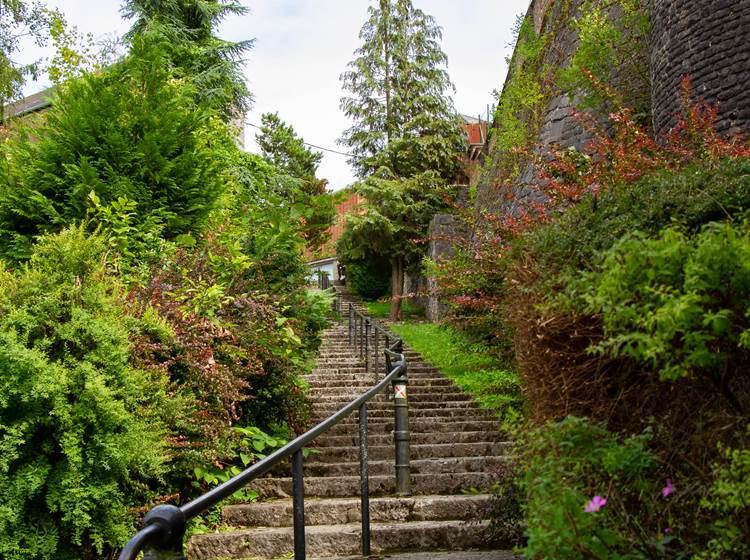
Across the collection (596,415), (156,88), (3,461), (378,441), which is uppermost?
(156,88)

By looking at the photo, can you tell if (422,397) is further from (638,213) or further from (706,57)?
(638,213)

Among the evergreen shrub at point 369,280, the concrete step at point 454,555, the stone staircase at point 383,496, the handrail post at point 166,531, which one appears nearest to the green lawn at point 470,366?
the stone staircase at point 383,496

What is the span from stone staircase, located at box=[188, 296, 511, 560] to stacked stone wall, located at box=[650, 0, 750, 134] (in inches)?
188

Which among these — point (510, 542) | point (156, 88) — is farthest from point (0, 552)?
point (156, 88)

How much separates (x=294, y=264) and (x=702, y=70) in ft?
19.4

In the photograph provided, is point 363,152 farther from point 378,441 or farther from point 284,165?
point 378,441

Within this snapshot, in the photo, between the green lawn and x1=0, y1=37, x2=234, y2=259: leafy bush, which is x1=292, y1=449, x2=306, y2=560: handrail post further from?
x1=0, y1=37, x2=234, y2=259: leafy bush

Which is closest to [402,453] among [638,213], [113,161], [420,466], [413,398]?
[420,466]

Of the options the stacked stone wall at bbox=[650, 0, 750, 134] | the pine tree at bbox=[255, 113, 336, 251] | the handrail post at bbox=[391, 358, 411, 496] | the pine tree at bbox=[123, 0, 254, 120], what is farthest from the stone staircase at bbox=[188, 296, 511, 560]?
the pine tree at bbox=[255, 113, 336, 251]

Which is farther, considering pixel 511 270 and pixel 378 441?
pixel 378 441

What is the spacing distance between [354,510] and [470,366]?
6646 millimetres

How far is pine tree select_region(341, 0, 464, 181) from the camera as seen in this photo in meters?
26.1

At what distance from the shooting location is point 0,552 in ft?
13.7

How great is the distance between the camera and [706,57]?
9.84m
